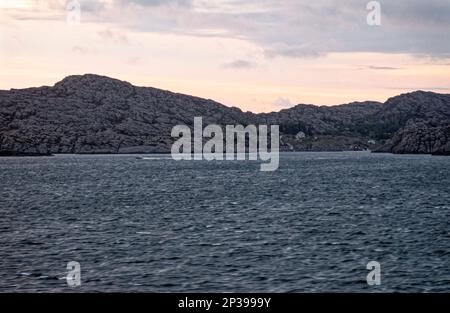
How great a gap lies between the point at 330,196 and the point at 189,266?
2413 inches

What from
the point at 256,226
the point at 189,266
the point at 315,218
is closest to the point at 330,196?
the point at 315,218

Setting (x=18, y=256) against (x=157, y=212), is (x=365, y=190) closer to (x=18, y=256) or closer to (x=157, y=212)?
(x=157, y=212)

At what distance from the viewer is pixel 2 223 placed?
2726 inches
